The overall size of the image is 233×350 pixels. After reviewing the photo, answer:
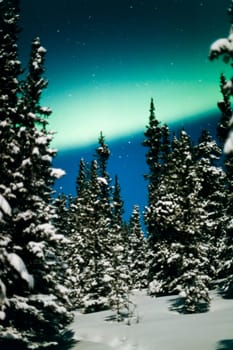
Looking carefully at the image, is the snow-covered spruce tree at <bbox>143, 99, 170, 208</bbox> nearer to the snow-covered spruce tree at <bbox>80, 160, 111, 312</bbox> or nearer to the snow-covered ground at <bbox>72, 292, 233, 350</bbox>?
the snow-covered spruce tree at <bbox>80, 160, 111, 312</bbox>

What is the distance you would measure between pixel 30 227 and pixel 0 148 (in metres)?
4.08

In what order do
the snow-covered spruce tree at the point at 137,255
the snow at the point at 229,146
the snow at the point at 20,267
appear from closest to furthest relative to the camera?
1. the snow at the point at 229,146
2. the snow at the point at 20,267
3. the snow-covered spruce tree at the point at 137,255

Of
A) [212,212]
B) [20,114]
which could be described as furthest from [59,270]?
[212,212]

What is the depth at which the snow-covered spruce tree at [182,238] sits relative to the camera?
1113 inches

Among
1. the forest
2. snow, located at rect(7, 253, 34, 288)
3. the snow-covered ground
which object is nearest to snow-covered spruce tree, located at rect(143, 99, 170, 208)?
the forest

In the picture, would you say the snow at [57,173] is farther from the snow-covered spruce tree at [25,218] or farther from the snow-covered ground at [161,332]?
the snow-covered ground at [161,332]

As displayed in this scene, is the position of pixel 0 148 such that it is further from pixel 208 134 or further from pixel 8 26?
pixel 208 134

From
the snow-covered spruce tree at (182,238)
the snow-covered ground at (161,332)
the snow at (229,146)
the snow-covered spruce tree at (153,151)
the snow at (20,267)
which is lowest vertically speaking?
the snow-covered ground at (161,332)

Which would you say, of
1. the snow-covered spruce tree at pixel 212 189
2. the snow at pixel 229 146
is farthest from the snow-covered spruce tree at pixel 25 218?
the snow-covered spruce tree at pixel 212 189

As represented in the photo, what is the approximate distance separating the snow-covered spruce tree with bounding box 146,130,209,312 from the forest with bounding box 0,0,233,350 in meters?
0.08

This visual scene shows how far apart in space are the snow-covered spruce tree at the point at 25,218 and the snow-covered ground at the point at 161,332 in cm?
305

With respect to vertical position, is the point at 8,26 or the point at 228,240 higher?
the point at 8,26

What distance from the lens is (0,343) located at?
1902 centimetres

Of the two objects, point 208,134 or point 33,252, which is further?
point 208,134
